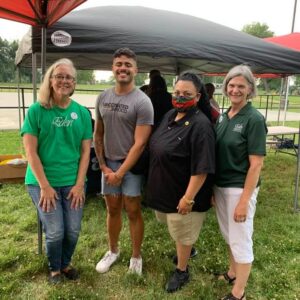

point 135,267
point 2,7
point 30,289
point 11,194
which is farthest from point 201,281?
point 11,194

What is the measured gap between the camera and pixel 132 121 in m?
2.47

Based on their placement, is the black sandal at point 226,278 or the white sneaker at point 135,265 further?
the white sneaker at point 135,265

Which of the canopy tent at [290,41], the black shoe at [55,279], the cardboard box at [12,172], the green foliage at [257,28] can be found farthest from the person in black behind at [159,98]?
the green foliage at [257,28]

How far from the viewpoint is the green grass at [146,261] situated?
262cm

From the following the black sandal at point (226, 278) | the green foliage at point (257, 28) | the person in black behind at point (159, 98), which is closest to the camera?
the black sandal at point (226, 278)

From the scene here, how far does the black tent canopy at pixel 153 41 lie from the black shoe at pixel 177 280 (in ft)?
7.01

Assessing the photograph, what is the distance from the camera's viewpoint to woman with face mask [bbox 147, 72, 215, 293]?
215cm

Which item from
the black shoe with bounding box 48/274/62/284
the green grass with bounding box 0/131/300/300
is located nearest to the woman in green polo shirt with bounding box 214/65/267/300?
the green grass with bounding box 0/131/300/300

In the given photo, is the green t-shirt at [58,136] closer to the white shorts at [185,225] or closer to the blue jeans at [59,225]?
the blue jeans at [59,225]

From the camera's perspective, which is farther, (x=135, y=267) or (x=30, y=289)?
(x=135, y=267)

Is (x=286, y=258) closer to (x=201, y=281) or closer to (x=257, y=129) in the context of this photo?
(x=201, y=281)

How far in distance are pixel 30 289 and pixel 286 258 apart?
2485 mm

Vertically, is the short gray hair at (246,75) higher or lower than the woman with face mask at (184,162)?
higher

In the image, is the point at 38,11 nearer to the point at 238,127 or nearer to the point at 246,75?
the point at 246,75
